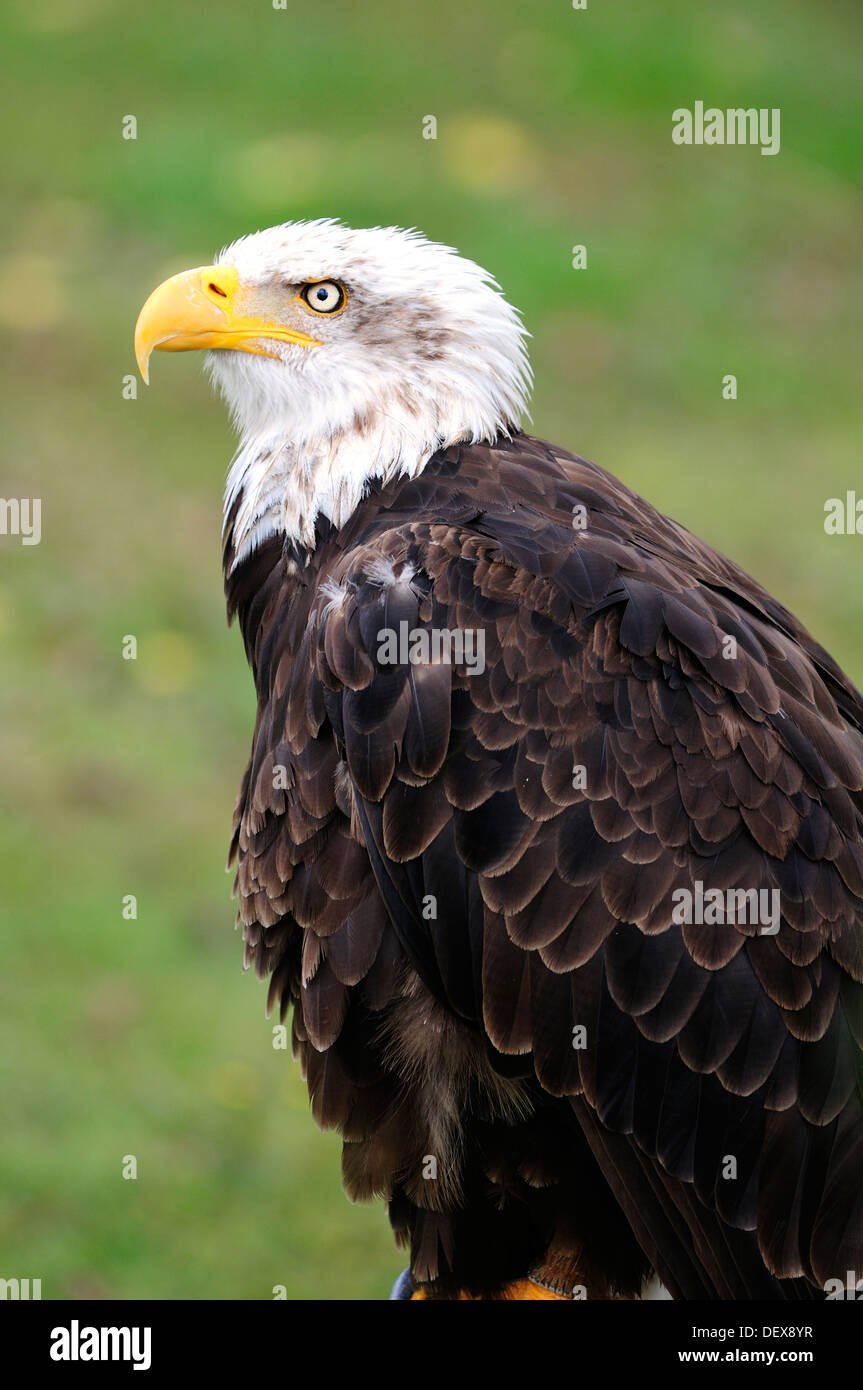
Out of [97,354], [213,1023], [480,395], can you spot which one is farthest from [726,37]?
[480,395]

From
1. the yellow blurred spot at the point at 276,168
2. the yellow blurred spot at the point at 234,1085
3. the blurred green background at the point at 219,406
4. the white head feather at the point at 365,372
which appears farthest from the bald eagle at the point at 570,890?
the yellow blurred spot at the point at 276,168

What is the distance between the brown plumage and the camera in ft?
12.1

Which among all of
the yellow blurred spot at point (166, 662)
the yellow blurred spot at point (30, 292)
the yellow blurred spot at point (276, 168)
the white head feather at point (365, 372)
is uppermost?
the yellow blurred spot at point (276, 168)

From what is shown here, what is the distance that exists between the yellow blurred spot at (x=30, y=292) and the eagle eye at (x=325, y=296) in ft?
28.9

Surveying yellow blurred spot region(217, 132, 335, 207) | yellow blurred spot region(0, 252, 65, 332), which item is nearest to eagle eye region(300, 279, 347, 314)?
yellow blurred spot region(0, 252, 65, 332)

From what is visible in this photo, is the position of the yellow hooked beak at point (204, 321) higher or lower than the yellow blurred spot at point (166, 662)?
lower

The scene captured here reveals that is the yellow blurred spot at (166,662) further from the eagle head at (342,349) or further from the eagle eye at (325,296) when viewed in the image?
the eagle eye at (325,296)

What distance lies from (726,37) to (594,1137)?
47.9 ft

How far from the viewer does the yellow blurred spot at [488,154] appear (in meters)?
14.2

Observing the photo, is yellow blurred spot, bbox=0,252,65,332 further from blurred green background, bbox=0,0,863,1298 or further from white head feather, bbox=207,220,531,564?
white head feather, bbox=207,220,531,564

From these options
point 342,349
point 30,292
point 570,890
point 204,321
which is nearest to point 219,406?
point 30,292

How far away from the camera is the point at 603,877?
3.68 meters

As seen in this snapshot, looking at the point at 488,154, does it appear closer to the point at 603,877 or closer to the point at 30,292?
the point at 30,292

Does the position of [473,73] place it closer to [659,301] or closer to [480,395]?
[659,301]
